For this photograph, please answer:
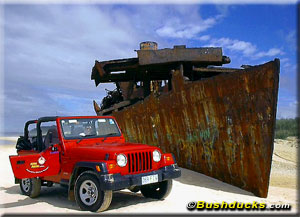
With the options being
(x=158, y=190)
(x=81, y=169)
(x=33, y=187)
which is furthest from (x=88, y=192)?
(x=33, y=187)

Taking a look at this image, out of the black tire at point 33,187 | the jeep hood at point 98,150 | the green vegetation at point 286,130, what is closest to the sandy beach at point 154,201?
the black tire at point 33,187

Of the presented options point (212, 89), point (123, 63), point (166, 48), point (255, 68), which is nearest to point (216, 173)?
point (212, 89)

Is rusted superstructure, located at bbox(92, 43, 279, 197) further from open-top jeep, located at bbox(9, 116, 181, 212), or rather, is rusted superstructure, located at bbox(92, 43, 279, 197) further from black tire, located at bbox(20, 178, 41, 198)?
black tire, located at bbox(20, 178, 41, 198)

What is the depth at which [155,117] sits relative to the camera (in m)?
9.95

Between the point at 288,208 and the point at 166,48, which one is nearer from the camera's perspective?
the point at 288,208

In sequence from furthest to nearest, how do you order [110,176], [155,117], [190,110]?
1. [155,117]
2. [190,110]
3. [110,176]

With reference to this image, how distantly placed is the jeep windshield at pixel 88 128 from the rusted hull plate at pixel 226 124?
2350 millimetres

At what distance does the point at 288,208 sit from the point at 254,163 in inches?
48.8

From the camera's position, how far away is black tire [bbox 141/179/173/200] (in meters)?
6.10

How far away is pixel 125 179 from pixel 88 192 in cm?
69

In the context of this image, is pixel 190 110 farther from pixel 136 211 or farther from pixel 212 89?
pixel 136 211

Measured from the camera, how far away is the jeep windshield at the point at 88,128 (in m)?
6.25

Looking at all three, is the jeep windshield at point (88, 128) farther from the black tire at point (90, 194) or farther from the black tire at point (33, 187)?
the black tire at point (33, 187)

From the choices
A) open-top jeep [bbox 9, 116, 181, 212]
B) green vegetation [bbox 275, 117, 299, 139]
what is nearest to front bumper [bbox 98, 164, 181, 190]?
open-top jeep [bbox 9, 116, 181, 212]
